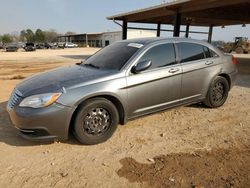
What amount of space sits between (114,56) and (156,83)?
93 centimetres

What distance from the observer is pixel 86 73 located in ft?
13.4

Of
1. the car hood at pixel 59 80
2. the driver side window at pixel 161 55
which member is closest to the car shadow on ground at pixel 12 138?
the car hood at pixel 59 80

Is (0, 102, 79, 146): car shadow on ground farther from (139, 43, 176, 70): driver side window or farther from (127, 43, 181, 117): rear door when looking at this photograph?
(139, 43, 176, 70): driver side window

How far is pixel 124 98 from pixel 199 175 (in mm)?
1621

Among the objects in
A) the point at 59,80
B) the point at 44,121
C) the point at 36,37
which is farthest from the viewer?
the point at 36,37

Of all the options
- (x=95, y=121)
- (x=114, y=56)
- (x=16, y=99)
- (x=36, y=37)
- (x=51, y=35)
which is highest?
(x=51, y=35)

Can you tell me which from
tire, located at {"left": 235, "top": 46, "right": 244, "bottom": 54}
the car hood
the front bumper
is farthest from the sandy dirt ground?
tire, located at {"left": 235, "top": 46, "right": 244, "bottom": 54}

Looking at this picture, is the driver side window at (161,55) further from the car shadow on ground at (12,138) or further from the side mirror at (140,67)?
the car shadow on ground at (12,138)

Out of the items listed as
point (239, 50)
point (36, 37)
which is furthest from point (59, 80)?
point (36, 37)

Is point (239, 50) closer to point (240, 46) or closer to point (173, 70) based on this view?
point (240, 46)

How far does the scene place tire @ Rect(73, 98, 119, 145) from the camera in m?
3.65

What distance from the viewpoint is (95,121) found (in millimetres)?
3801

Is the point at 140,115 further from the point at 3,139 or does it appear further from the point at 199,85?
the point at 3,139

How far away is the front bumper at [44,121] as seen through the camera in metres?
3.40
